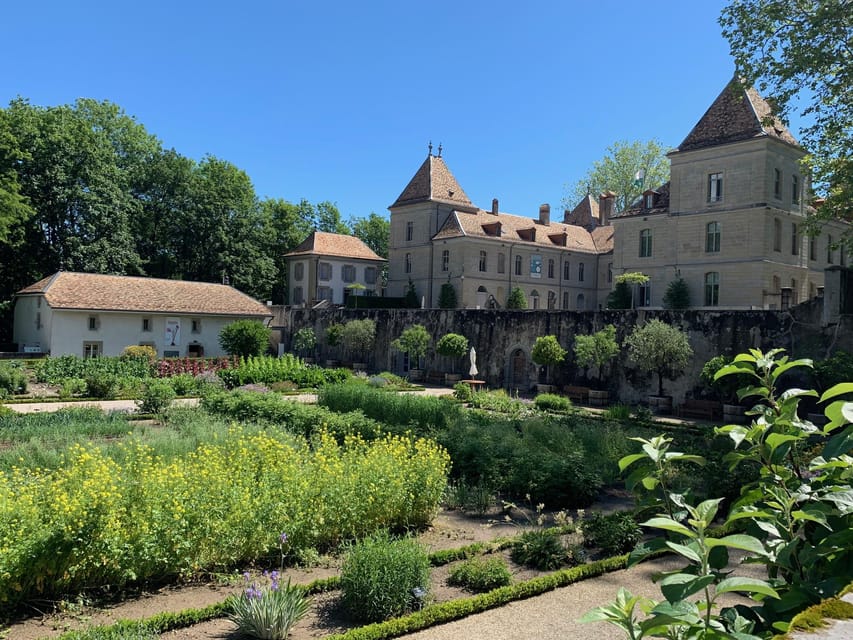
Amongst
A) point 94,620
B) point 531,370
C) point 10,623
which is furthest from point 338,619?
point 531,370

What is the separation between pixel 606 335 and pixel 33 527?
24806mm

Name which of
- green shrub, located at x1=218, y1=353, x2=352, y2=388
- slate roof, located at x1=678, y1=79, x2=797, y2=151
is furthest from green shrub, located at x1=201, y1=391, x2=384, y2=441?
slate roof, located at x1=678, y1=79, x2=797, y2=151

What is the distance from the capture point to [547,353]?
29.5m

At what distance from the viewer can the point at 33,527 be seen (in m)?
6.55

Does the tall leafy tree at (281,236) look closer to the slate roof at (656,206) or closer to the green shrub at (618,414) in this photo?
the slate roof at (656,206)

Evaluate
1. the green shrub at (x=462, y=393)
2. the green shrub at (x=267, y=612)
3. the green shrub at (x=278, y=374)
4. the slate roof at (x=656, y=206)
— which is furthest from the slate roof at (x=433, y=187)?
the green shrub at (x=267, y=612)

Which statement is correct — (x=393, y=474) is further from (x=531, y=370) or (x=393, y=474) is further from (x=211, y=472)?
(x=531, y=370)

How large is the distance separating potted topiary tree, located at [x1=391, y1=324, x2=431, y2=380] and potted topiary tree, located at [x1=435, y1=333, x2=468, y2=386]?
1227 millimetres

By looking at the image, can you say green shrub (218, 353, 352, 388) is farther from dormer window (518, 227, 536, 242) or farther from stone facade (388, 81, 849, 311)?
dormer window (518, 227, 536, 242)

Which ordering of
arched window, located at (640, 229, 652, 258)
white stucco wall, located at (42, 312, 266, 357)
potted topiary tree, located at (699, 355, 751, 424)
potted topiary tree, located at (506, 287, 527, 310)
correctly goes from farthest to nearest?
potted topiary tree, located at (506, 287, 527, 310) < arched window, located at (640, 229, 652, 258) < white stucco wall, located at (42, 312, 266, 357) < potted topiary tree, located at (699, 355, 751, 424)

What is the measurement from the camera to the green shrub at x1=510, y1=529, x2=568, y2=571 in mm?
8055

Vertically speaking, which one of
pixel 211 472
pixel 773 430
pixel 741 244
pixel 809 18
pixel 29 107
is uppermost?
pixel 29 107

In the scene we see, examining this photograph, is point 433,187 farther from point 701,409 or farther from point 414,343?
point 701,409

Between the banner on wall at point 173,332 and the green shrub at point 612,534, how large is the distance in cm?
3365
